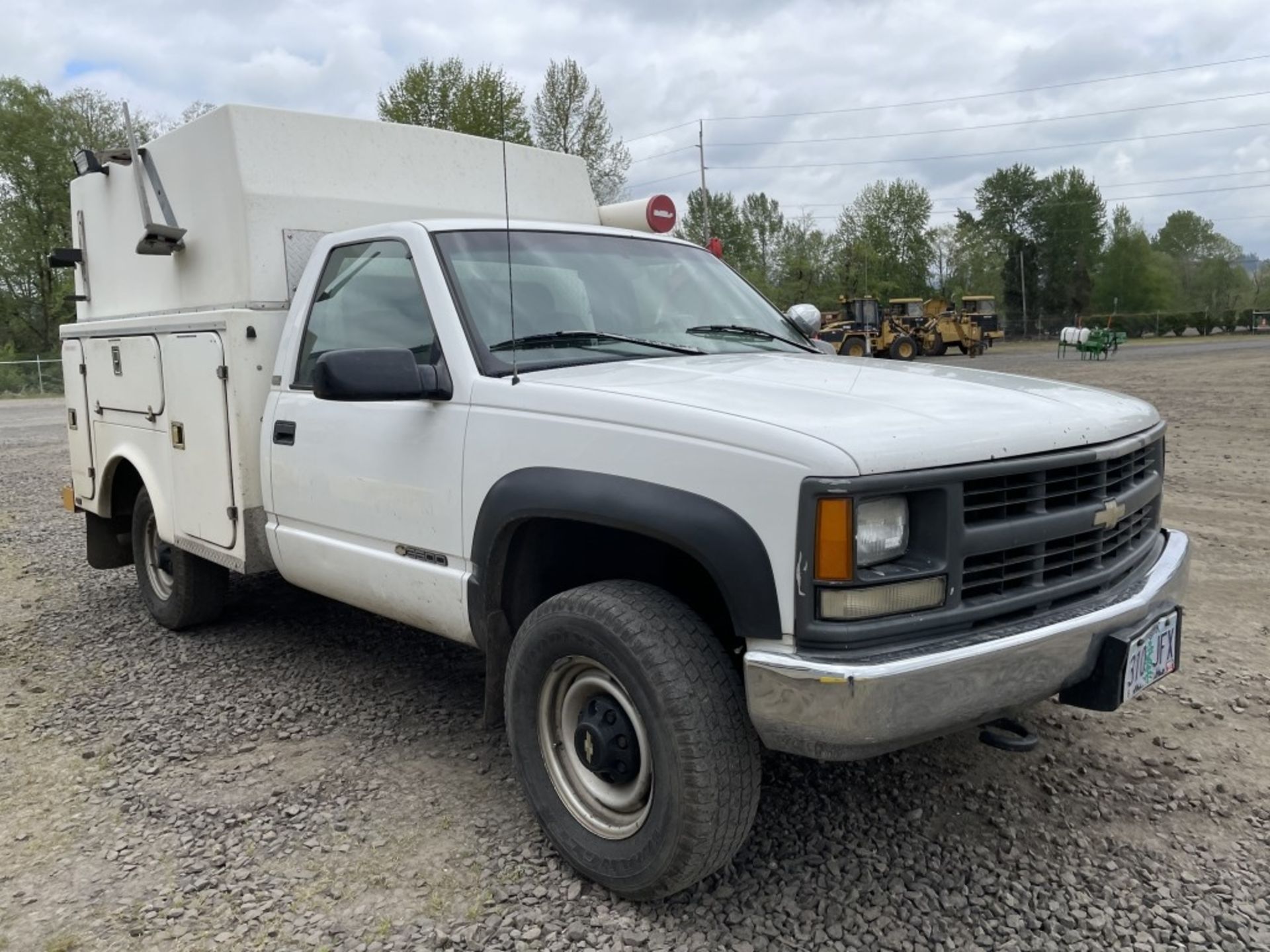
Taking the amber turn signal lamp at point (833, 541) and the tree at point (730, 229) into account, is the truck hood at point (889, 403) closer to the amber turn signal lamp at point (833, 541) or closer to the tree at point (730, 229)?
the amber turn signal lamp at point (833, 541)

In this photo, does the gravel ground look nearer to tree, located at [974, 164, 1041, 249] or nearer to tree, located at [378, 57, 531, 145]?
tree, located at [378, 57, 531, 145]

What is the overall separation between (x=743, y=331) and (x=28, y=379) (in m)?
35.1

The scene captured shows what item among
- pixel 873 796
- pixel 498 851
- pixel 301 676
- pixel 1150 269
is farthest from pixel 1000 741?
pixel 1150 269

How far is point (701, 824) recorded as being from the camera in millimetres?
2543

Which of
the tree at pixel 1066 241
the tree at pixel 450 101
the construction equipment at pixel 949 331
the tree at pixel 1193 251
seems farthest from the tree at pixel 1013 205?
the tree at pixel 450 101

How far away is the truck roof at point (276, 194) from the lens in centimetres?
439

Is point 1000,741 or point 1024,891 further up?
point 1000,741

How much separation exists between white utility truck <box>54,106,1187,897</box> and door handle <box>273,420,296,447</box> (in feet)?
0.04

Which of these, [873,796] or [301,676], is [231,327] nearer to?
[301,676]

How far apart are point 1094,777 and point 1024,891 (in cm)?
85

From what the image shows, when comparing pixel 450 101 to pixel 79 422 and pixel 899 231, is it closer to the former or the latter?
pixel 79 422

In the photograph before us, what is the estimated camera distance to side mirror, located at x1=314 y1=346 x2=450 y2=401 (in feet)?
9.99

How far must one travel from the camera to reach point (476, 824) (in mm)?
3270

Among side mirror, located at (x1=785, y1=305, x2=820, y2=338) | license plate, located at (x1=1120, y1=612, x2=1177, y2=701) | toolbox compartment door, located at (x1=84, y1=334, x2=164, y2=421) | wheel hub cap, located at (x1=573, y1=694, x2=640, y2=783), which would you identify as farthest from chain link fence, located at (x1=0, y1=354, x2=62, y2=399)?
license plate, located at (x1=1120, y1=612, x2=1177, y2=701)
